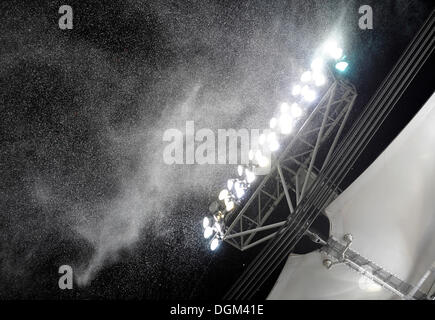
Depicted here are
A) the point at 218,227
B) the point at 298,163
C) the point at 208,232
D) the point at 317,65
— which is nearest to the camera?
the point at 317,65

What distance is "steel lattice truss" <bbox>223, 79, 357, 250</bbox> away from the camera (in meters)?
6.77

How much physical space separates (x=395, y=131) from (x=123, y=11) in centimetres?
711

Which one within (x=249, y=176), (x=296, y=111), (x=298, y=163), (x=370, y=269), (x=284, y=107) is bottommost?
(x=370, y=269)

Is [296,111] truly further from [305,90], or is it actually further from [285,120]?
[305,90]

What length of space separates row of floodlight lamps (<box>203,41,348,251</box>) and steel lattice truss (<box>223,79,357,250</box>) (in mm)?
142

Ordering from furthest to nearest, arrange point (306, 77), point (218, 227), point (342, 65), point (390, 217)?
point (218, 227)
point (390, 217)
point (306, 77)
point (342, 65)

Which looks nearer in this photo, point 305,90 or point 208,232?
point 305,90

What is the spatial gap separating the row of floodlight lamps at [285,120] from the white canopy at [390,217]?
4.68ft

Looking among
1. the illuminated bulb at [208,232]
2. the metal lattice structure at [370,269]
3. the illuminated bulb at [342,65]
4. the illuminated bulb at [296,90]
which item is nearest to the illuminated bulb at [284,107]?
the illuminated bulb at [296,90]

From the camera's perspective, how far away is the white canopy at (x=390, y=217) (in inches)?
264

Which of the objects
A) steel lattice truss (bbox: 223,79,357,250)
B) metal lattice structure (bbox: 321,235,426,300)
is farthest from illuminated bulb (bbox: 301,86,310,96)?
metal lattice structure (bbox: 321,235,426,300)

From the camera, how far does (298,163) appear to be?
7.01 metres

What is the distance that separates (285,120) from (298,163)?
71 cm

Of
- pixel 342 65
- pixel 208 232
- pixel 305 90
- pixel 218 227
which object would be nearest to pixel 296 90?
pixel 305 90
